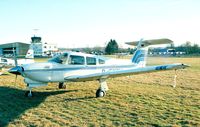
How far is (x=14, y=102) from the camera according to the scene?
9031 millimetres

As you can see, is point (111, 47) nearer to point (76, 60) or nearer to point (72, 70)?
point (76, 60)

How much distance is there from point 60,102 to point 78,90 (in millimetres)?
2429

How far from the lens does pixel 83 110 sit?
7.78 metres

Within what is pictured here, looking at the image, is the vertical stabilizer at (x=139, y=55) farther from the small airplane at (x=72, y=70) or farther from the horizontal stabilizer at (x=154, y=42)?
the small airplane at (x=72, y=70)

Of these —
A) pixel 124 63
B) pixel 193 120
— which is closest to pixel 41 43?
pixel 124 63

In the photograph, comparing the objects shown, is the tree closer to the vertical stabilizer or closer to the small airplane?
the vertical stabilizer

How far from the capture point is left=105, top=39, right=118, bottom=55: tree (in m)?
87.6

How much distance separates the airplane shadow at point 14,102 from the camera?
7202 millimetres

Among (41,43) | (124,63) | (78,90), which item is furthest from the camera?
(41,43)

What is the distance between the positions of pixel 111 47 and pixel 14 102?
3134 inches

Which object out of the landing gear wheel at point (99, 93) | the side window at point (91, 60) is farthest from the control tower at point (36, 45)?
the landing gear wheel at point (99, 93)

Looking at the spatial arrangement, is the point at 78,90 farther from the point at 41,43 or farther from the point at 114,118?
the point at 41,43

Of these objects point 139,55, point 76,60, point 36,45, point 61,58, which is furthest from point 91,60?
point 36,45

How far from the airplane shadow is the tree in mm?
76420
